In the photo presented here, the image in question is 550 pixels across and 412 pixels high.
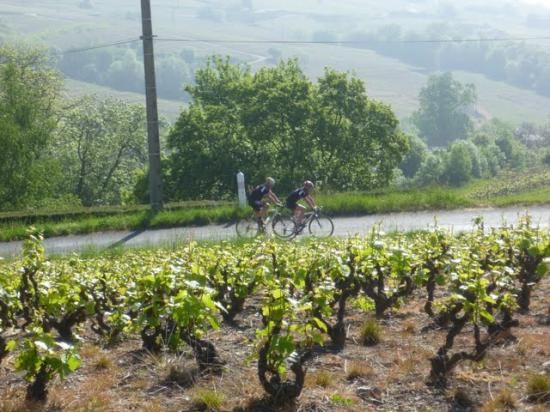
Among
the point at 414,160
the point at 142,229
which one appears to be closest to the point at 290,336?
the point at 142,229

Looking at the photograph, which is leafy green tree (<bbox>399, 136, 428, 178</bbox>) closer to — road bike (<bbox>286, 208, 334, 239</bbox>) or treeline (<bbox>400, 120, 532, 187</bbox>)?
treeline (<bbox>400, 120, 532, 187</bbox>)

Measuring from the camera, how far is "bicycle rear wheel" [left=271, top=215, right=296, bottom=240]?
1933cm

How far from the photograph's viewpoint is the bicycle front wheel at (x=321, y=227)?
19.0 metres

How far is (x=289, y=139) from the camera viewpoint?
35.9m

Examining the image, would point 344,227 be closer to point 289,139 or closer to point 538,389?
point 538,389

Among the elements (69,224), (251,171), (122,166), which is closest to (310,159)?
(251,171)

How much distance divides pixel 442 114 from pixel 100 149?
144 metres

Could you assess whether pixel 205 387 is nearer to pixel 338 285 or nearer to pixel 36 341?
pixel 36 341

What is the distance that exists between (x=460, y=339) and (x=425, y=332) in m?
0.39

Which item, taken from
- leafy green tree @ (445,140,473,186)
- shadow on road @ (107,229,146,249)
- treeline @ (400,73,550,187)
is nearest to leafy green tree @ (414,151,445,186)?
treeline @ (400,73,550,187)

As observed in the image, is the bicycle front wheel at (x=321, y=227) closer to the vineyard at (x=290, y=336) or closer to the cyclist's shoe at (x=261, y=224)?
the cyclist's shoe at (x=261, y=224)

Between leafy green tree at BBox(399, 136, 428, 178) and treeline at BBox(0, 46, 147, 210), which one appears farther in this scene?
leafy green tree at BBox(399, 136, 428, 178)

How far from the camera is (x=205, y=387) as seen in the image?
535 cm

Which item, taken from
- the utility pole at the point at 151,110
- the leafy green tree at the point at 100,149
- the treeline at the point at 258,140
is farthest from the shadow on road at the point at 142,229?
the leafy green tree at the point at 100,149
